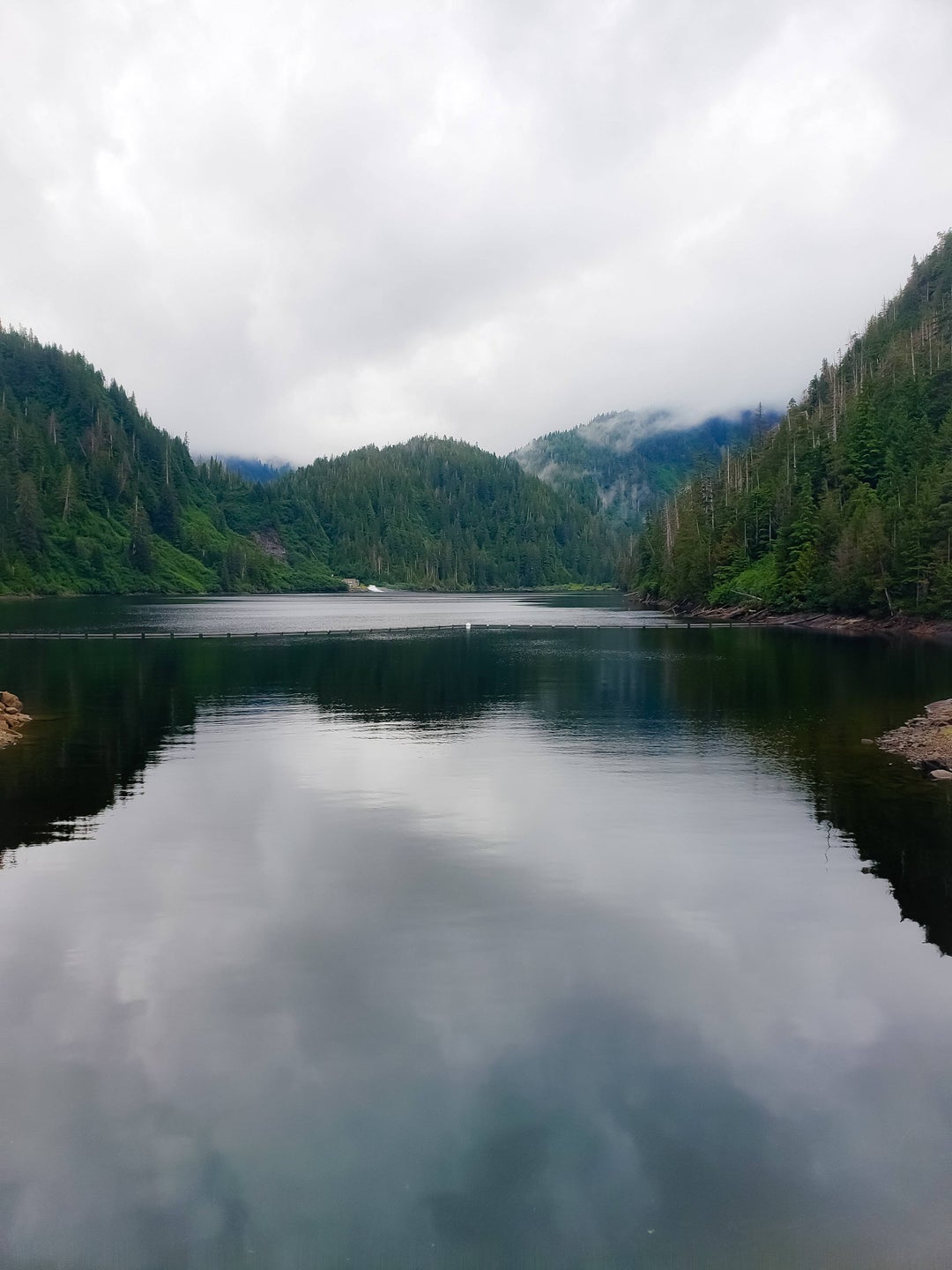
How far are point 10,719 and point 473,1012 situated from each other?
42.1 metres

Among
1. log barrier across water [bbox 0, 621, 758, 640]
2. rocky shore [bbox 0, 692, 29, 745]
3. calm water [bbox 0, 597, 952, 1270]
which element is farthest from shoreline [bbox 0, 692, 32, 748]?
log barrier across water [bbox 0, 621, 758, 640]

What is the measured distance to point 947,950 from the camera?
22.7 metres

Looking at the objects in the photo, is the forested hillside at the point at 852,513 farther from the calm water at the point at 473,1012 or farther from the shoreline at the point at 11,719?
the shoreline at the point at 11,719

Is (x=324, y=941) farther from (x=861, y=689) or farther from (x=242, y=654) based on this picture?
(x=242, y=654)

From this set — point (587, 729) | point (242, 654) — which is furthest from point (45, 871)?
point (242, 654)

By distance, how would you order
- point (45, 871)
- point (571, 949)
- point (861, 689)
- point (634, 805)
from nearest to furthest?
1. point (571, 949)
2. point (45, 871)
3. point (634, 805)
4. point (861, 689)

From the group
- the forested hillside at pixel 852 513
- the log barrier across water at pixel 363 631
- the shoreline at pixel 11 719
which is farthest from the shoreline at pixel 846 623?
the shoreline at pixel 11 719

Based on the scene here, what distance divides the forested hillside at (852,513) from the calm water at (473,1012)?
289ft

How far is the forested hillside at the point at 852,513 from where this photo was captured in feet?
399

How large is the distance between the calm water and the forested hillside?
8803 cm

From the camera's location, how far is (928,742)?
4494cm

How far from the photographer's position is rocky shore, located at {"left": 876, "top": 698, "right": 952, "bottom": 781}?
4009 centimetres

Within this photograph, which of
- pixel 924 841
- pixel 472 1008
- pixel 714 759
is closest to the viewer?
pixel 472 1008

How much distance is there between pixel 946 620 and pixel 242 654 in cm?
8743
